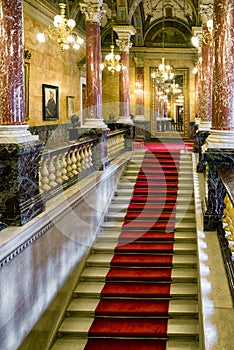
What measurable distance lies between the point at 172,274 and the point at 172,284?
7.8 inches

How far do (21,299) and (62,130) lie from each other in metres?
10.7

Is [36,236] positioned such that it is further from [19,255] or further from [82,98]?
[82,98]

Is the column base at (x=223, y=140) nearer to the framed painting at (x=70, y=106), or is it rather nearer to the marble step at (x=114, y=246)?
the marble step at (x=114, y=246)

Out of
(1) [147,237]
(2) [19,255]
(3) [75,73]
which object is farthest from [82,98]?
(2) [19,255]

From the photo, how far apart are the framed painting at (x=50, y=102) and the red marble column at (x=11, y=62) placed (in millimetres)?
7957

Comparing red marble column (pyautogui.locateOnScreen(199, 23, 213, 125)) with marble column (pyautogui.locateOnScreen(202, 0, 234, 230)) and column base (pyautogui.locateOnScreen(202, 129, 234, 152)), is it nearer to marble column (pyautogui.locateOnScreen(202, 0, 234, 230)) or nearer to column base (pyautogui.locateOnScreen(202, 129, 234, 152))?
marble column (pyautogui.locateOnScreen(202, 0, 234, 230))

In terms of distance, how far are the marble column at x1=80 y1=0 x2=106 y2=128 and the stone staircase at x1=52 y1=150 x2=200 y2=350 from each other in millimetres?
1748

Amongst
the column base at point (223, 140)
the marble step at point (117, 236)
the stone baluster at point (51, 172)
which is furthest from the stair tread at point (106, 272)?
Answer: the column base at point (223, 140)

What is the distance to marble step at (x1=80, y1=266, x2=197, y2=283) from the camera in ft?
22.3

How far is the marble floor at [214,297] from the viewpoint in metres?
3.33

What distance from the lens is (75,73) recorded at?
16.2 meters

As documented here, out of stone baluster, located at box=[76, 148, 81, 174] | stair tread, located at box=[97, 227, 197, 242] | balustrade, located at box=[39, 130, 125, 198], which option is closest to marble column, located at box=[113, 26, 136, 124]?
balustrade, located at box=[39, 130, 125, 198]

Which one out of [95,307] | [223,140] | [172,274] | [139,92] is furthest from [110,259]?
[139,92]

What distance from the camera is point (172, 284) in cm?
674
